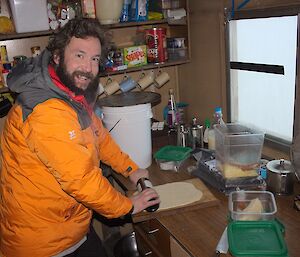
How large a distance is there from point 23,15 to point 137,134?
2.63 ft

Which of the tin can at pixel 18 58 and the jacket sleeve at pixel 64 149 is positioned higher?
the tin can at pixel 18 58

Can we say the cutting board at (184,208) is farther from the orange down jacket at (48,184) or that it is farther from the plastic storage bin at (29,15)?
the plastic storage bin at (29,15)

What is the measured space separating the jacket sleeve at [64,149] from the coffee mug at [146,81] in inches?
39.9

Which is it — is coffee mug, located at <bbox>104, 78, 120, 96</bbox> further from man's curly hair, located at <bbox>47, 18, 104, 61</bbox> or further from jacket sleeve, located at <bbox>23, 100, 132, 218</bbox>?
jacket sleeve, located at <bbox>23, 100, 132, 218</bbox>

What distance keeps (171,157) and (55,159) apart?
75 cm

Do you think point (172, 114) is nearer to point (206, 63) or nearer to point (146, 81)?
point (146, 81)

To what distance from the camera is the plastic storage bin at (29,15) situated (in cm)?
169

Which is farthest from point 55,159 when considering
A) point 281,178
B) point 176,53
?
point 176,53

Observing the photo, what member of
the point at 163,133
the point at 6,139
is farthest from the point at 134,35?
the point at 6,139

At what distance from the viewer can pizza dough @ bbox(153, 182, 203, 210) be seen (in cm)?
138

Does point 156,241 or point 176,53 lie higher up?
point 176,53

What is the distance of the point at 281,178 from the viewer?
1.40m

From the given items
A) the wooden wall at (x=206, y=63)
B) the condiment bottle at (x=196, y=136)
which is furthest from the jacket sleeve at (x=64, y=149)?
the wooden wall at (x=206, y=63)

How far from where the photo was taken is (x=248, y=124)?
184cm
